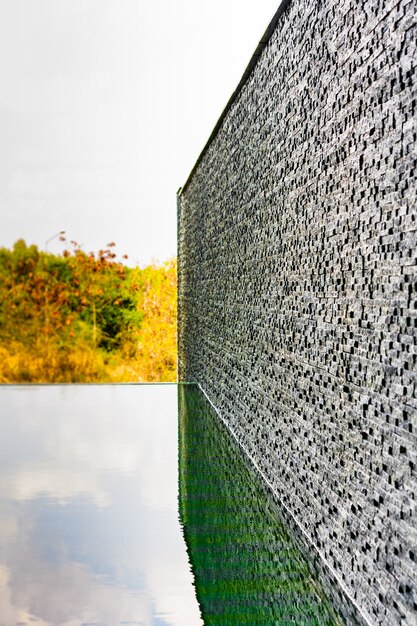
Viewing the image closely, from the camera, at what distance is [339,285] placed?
3.33 metres

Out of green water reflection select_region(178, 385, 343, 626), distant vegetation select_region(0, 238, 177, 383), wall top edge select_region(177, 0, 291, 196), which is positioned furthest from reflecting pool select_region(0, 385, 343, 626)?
distant vegetation select_region(0, 238, 177, 383)

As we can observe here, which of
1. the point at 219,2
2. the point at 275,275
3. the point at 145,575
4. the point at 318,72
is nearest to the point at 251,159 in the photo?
the point at 275,275

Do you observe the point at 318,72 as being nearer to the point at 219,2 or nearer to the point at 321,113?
the point at 321,113

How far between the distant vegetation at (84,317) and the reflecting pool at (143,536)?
781 cm

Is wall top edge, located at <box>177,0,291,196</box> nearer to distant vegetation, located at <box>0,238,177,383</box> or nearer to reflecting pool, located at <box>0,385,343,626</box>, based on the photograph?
reflecting pool, located at <box>0,385,343,626</box>

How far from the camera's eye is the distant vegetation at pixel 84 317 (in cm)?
1535

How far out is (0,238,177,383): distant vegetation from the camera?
1535 centimetres

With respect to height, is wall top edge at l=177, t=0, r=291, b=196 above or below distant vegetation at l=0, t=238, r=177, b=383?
above

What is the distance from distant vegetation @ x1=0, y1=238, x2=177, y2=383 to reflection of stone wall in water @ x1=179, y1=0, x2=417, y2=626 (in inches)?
381

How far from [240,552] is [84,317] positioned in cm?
1224

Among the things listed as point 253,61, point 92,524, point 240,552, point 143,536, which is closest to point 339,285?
point 240,552

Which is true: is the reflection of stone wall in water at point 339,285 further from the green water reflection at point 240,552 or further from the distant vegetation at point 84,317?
the distant vegetation at point 84,317

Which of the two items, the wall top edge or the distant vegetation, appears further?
the distant vegetation

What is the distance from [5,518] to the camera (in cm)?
454
